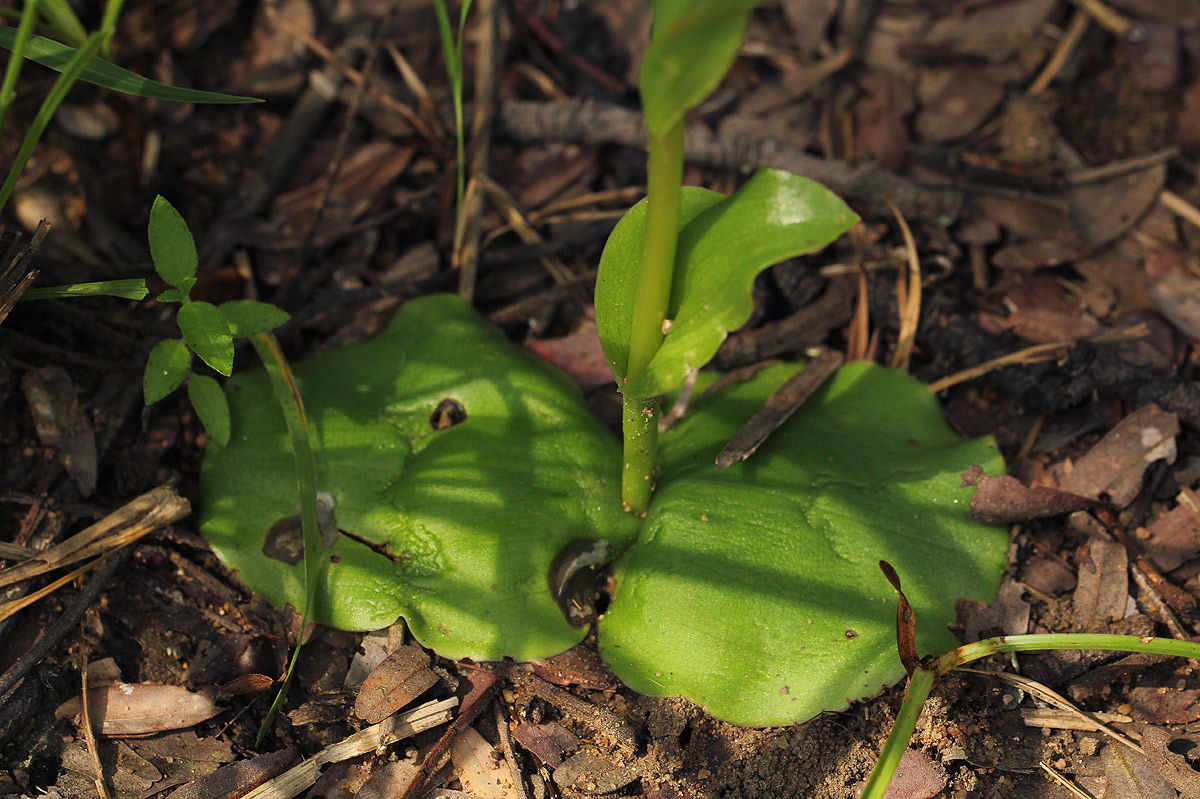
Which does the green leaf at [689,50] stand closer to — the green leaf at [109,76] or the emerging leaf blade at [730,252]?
the emerging leaf blade at [730,252]

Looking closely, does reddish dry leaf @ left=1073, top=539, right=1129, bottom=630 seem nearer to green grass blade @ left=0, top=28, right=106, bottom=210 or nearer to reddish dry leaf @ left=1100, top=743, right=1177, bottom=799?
reddish dry leaf @ left=1100, top=743, right=1177, bottom=799

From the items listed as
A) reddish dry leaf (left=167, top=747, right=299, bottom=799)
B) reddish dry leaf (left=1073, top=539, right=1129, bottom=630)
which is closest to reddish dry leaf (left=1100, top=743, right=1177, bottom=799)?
reddish dry leaf (left=1073, top=539, right=1129, bottom=630)

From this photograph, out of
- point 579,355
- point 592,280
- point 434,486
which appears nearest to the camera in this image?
point 434,486

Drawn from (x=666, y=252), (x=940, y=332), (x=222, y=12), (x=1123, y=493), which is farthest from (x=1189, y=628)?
(x=222, y=12)

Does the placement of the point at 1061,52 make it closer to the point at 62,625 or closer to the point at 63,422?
the point at 63,422

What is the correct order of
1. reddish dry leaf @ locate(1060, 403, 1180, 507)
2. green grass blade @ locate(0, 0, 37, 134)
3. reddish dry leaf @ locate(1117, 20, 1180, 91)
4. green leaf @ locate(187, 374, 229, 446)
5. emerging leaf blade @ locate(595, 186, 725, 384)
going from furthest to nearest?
reddish dry leaf @ locate(1117, 20, 1180, 91)
reddish dry leaf @ locate(1060, 403, 1180, 507)
green leaf @ locate(187, 374, 229, 446)
emerging leaf blade @ locate(595, 186, 725, 384)
green grass blade @ locate(0, 0, 37, 134)

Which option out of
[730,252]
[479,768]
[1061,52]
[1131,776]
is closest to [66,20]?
[730,252]
